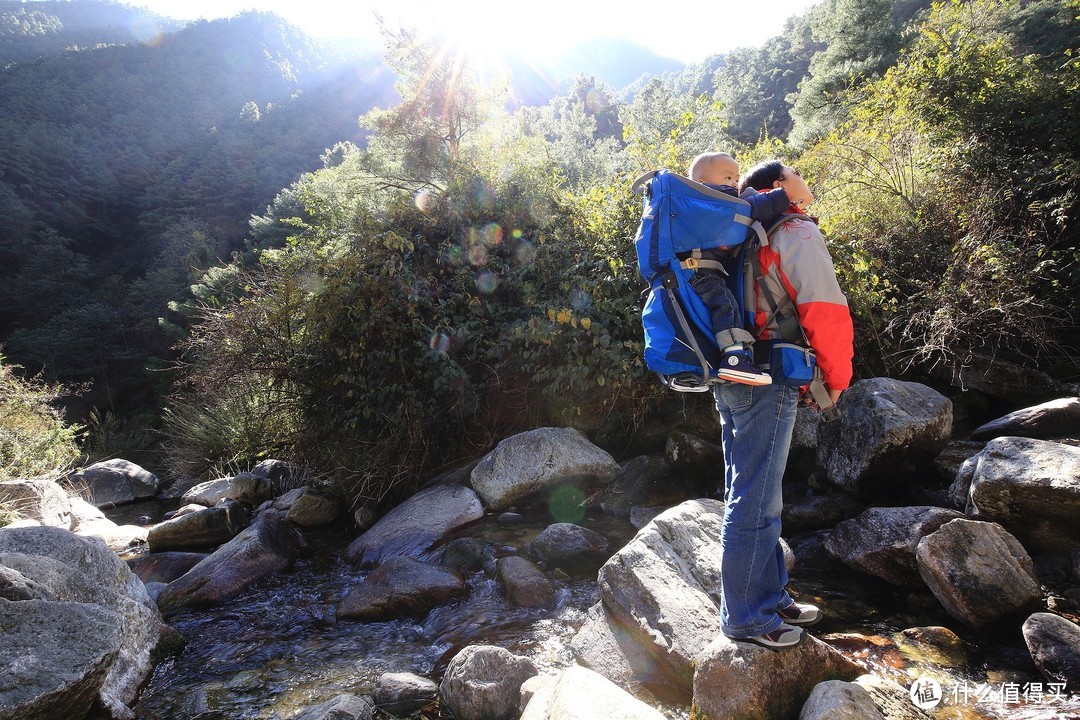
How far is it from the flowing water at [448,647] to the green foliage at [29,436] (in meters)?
7.10

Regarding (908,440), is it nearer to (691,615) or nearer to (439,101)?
(691,615)

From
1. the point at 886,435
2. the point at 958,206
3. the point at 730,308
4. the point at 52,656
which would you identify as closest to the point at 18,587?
the point at 52,656

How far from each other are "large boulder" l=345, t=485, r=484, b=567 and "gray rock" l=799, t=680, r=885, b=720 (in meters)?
3.74

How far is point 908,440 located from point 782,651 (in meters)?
2.86

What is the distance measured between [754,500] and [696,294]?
960 millimetres

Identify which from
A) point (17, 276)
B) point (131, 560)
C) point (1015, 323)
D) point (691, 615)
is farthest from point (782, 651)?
point (17, 276)

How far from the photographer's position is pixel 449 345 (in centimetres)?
632

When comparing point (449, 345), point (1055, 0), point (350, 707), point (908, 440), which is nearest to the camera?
point (350, 707)

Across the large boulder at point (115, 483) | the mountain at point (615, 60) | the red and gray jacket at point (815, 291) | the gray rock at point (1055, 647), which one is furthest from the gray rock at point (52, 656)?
the mountain at point (615, 60)

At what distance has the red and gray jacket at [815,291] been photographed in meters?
2.24

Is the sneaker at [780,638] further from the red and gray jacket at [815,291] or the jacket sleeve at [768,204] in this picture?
the jacket sleeve at [768,204]

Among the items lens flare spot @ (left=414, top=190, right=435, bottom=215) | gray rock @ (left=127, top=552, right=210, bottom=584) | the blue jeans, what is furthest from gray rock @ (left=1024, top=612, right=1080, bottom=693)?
lens flare spot @ (left=414, top=190, right=435, bottom=215)

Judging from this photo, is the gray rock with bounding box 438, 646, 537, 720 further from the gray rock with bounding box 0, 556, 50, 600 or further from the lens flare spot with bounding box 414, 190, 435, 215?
the lens flare spot with bounding box 414, 190, 435, 215

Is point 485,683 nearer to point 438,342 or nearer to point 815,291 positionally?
point 815,291
